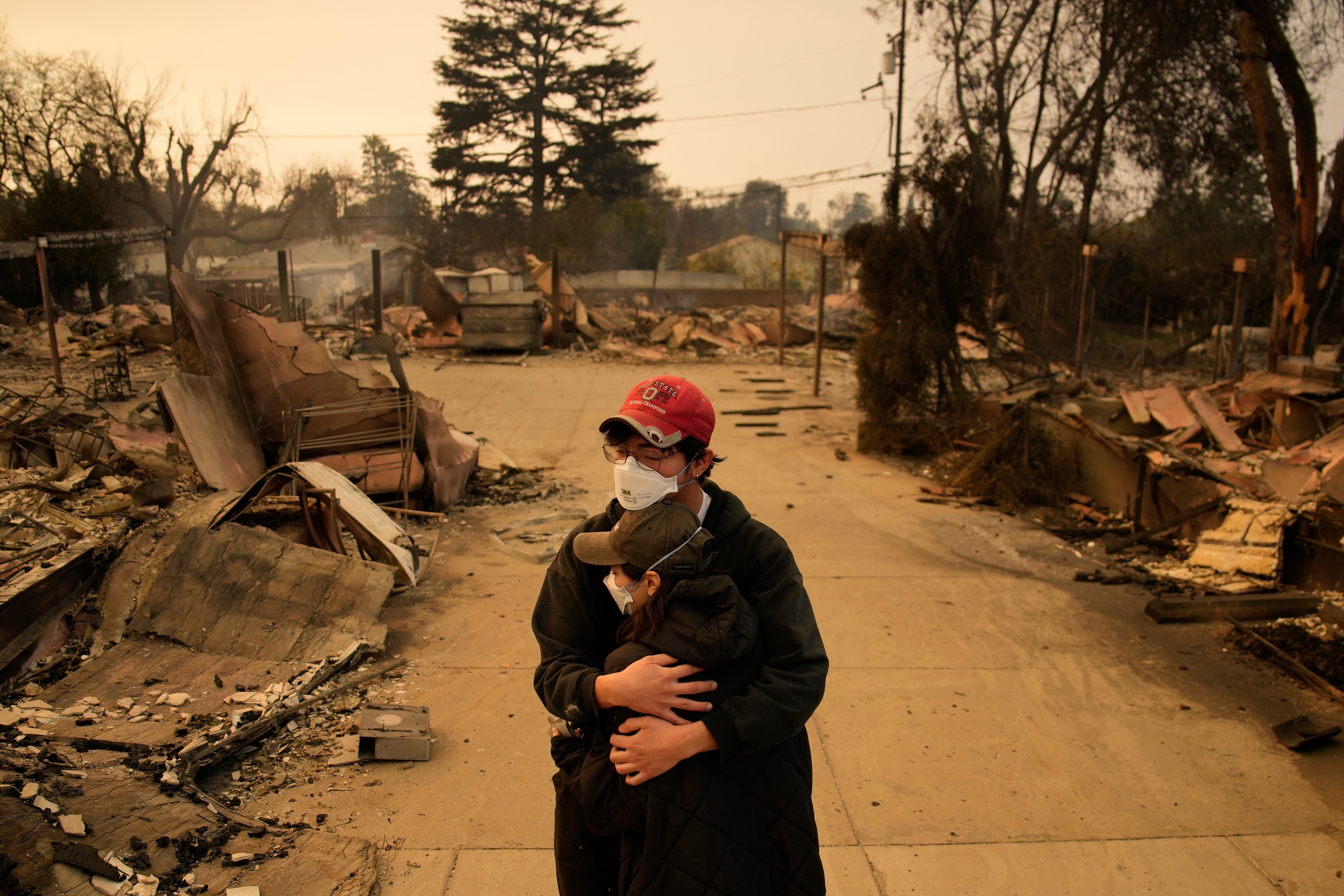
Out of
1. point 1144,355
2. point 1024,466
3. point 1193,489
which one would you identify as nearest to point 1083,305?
point 1144,355

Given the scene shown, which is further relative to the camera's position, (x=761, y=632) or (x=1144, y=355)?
(x=1144, y=355)

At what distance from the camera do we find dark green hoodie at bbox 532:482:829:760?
1582mm

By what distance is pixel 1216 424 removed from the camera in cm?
849

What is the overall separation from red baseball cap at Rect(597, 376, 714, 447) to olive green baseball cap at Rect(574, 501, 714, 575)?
0.50ft

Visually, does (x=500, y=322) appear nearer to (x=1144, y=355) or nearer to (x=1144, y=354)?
(x=1144, y=354)

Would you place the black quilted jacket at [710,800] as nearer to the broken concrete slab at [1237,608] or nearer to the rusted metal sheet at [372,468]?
the broken concrete slab at [1237,608]

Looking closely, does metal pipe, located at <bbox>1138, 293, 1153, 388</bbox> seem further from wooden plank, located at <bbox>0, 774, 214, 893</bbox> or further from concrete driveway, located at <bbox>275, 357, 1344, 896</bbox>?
wooden plank, located at <bbox>0, 774, 214, 893</bbox>

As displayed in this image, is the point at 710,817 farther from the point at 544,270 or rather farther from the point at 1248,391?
the point at 544,270

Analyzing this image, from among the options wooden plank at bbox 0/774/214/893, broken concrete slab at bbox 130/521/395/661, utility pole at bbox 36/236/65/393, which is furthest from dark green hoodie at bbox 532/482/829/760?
utility pole at bbox 36/236/65/393

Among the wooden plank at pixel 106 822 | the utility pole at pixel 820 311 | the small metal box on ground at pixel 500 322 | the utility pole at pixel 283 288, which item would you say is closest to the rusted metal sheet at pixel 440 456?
the wooden plank at pixel 106 822

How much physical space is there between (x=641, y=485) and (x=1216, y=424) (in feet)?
28.5

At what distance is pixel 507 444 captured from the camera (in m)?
10.2

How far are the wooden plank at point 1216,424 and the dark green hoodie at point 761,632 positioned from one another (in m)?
7.82

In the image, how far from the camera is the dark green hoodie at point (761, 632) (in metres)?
1.58
